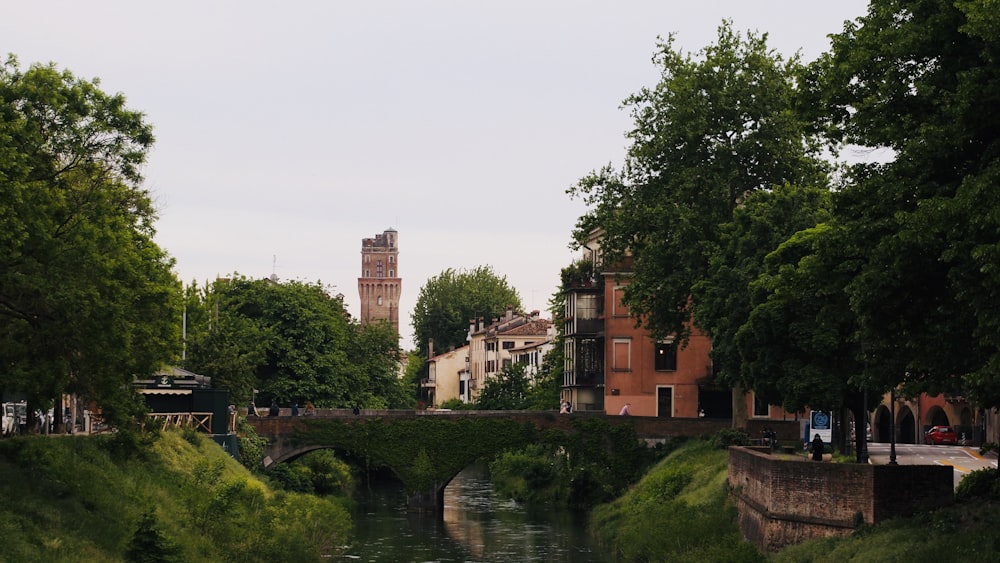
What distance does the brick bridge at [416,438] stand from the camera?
71.8 m

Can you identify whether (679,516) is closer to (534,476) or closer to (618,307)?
(618,307)

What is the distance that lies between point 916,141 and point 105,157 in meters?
21.6

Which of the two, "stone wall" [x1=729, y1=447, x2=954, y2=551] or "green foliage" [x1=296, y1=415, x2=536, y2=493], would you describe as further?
"green foliage" [x1=296, y1=415, x2=536, y2=493]

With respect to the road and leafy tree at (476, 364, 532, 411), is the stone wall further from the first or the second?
leafy tree at (476, 364, 532, 411)

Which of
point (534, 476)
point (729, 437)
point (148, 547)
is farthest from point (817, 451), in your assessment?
point (534, 476)

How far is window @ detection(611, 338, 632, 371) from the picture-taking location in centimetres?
7738

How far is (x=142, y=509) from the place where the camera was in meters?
41.3

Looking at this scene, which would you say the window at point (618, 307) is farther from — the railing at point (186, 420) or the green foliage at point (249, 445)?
the railing at point (186, 420)

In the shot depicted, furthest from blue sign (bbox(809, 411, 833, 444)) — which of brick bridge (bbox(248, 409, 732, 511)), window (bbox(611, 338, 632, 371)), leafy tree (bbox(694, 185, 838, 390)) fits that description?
window (bbox(611, 338, 632, 371))

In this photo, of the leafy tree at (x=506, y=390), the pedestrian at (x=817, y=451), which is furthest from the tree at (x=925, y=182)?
the leafy tree at (x=506, y=390)

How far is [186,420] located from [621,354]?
26752 millimetres

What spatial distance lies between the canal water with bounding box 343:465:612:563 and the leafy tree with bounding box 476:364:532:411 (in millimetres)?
28607

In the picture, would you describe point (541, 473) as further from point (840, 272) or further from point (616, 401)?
point (840, 272)

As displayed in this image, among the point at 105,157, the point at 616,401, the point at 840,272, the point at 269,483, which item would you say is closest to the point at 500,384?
the point at 616,401
